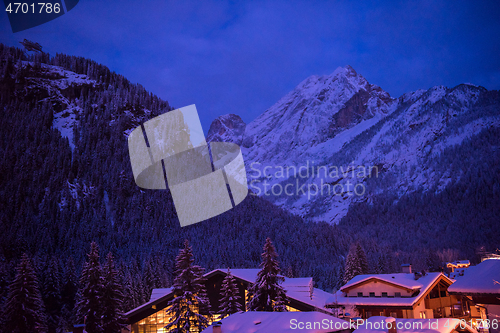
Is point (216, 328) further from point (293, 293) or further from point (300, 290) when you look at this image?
point (300, 290)

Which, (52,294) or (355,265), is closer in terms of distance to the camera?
(52,294)

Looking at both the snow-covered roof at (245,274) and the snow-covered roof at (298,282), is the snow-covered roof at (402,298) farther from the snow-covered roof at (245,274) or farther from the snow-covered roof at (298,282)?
the snow-covered roof at (245,274)

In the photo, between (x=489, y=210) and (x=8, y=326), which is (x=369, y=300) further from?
(x=489, y=210)

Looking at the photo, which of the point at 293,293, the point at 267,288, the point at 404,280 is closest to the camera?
the point at 267,288

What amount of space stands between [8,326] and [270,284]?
Result: 63.7 feet

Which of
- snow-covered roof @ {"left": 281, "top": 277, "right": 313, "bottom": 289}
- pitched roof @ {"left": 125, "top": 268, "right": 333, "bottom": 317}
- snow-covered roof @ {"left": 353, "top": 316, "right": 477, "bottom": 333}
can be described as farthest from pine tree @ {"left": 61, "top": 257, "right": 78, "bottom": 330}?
snow-covered roof @ {"left": 353, "top": 316, "right": 477, "bottom": 333}

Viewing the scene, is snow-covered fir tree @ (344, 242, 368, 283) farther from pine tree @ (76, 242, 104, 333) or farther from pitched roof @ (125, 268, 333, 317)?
pine tree @ (76, 242, 104, 333)

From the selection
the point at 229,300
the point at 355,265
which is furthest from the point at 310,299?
the point at 355,265

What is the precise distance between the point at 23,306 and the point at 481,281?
30.8 metres

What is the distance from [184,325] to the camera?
1090 inches

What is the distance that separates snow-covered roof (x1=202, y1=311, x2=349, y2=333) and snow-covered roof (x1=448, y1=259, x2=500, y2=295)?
25.5 ft

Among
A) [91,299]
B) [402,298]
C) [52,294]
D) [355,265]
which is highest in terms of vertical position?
[91,299]

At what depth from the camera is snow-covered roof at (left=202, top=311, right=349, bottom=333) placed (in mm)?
18734

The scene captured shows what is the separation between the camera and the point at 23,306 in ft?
94.1
